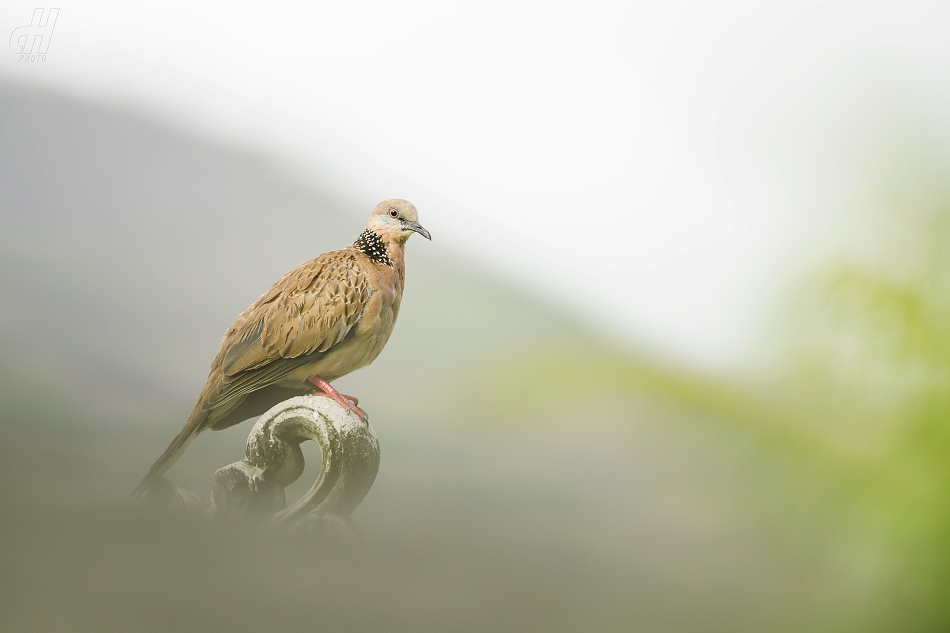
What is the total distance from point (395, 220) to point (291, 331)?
0.54 m

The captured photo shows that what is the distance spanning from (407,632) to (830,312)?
232 cm

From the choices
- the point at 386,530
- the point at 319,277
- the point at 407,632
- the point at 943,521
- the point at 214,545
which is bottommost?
the point at 407,632

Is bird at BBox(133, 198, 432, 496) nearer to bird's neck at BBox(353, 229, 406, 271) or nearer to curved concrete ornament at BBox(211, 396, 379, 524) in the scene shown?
bird's neck at BBox(353, 229, 406, 271)

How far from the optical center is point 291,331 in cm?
216

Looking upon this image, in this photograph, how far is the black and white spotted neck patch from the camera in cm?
231

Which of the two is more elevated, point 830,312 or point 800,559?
point 830,312

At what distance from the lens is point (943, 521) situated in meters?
2.81

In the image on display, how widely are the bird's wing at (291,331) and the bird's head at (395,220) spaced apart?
0.19 m

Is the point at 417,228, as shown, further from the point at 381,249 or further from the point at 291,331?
the point at 291,331

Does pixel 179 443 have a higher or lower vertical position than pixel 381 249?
lower

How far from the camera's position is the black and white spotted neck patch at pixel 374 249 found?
2309mm

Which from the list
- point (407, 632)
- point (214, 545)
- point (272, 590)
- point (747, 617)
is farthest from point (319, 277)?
point (747, 617)

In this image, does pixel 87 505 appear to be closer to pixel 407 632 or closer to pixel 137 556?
pixel 137 556

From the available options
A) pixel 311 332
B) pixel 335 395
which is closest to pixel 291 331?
pixel 311 332
